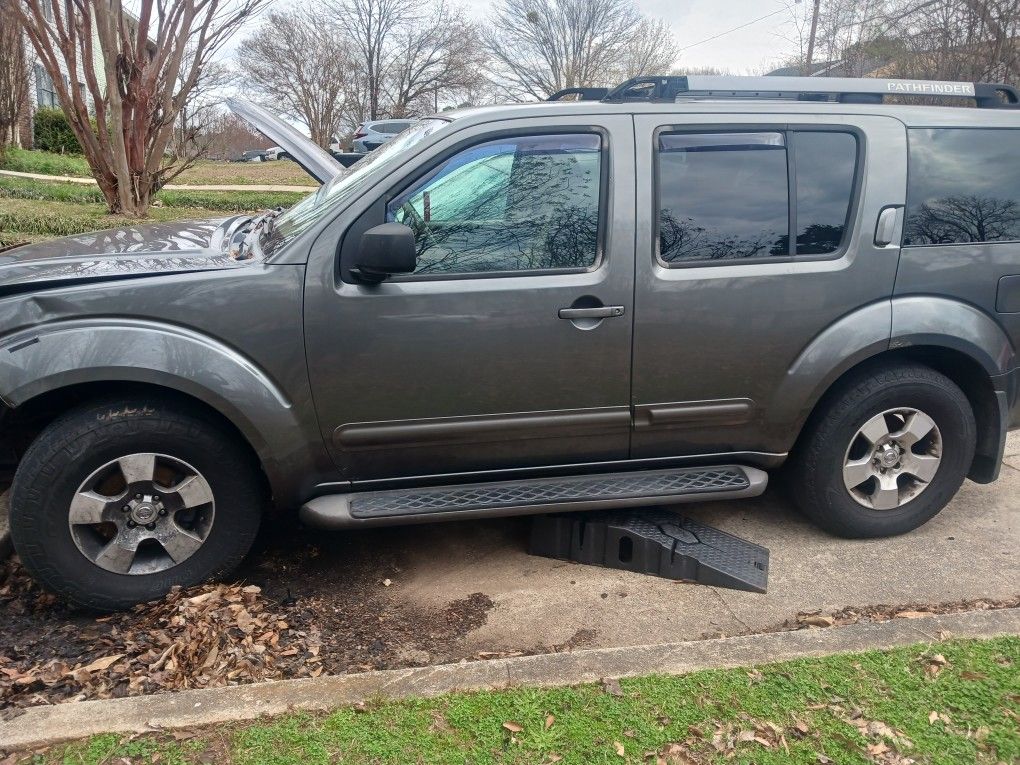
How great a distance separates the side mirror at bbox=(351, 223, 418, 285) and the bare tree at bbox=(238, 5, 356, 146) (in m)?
35.8

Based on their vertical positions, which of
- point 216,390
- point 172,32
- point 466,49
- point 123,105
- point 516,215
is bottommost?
point 216,390

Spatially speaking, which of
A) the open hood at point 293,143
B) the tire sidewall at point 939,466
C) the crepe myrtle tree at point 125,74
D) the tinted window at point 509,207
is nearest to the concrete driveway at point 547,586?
the tire sidewall at point 939,466

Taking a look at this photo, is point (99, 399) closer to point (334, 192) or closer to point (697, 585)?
point (334, 192)

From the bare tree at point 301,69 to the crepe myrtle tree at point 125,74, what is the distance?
2706 cm

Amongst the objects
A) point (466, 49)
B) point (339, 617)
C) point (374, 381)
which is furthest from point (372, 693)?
point (466, 49)

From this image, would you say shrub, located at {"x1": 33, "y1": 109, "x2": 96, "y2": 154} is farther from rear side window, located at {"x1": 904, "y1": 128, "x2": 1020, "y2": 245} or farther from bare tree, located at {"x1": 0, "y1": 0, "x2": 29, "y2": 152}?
rear side window, located at {"x1": 904, "y1": 128, "x2": 1020, "y2": 245}

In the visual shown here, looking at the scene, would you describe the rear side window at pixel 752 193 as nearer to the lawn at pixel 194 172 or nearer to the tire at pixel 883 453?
the tire at pixel 883 453

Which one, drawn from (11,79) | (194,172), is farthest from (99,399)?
(194,172)

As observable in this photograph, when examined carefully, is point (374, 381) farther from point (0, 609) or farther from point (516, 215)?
point (0, 609)

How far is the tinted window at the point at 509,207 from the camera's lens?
3.11 metres

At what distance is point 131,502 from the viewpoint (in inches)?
117

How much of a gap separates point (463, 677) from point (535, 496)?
0.95 meters

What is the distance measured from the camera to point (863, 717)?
2.35 m

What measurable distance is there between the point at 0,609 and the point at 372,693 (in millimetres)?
1805
